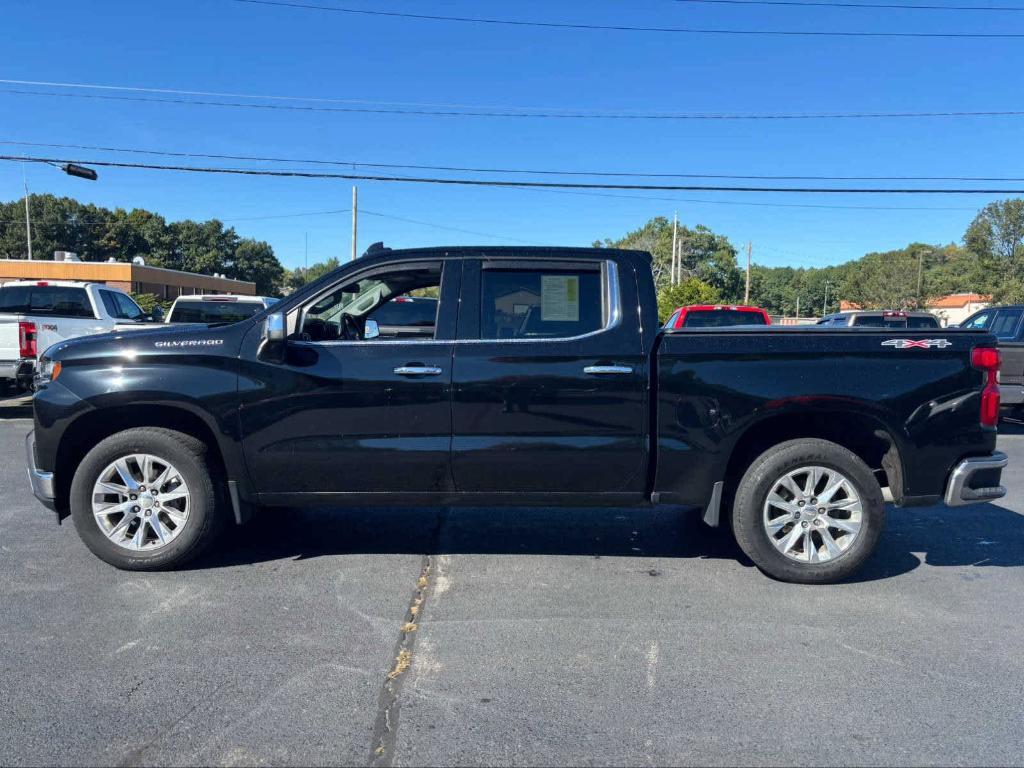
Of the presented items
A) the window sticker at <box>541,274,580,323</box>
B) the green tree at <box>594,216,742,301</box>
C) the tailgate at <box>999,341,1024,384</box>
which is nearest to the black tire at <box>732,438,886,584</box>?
the window sticker at <box>541,274,580,323</box>

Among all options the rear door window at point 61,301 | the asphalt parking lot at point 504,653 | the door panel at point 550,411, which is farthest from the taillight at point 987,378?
the rear door window at point 61,301

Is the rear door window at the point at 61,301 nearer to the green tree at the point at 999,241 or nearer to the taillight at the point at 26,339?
the taillight at the point at 26,339

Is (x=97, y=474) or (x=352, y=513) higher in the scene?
(x=97, y=474)

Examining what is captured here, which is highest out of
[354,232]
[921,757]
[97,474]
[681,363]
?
[354,232]

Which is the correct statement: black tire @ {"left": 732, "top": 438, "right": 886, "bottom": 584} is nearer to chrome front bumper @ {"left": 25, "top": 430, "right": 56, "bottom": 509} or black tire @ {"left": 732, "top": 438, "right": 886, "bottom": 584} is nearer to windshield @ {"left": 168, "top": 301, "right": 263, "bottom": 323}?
chrome front bumper @ {"left": 25, "top": 430, "right": 56, "bottom": 509}

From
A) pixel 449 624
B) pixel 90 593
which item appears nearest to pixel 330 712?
pixel 449 624

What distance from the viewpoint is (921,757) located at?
2836mm

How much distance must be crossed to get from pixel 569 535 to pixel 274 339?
2.56 meters

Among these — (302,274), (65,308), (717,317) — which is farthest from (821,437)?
(302,274)

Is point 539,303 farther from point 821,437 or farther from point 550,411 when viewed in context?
point 821,437

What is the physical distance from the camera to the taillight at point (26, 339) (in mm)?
10164

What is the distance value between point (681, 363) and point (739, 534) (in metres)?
1.11

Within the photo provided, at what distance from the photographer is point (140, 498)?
4.61 meters

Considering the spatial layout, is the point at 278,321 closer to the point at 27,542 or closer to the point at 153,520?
the point at 153,520
